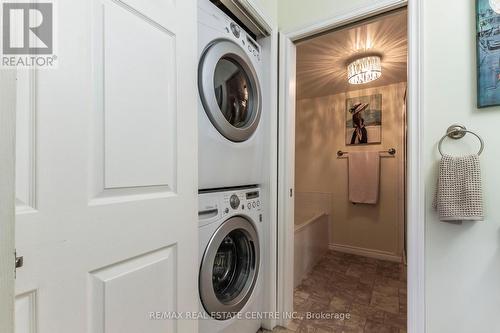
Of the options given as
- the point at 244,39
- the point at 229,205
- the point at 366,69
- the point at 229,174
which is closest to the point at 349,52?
the point at 366,69

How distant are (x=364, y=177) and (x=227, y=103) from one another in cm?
226

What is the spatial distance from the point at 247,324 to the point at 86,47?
57.1 inches

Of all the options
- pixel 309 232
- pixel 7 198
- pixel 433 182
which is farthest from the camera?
pixel 309 232

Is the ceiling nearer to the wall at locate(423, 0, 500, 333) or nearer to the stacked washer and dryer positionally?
the wall at locate(423, 0, 500, 333)

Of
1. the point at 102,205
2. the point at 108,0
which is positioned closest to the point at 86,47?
the point at 108,0

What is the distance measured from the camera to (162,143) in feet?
2.50

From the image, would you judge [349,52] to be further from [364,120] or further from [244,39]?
[244,39]

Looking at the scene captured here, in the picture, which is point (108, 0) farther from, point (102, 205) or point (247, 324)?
point (247, 324)

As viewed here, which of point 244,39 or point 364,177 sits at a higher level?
point 244,39

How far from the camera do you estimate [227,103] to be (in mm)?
1220

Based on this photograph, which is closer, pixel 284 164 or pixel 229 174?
pixel 229 174

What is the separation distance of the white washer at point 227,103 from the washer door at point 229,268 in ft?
0.82

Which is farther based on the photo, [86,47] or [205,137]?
[205,137]

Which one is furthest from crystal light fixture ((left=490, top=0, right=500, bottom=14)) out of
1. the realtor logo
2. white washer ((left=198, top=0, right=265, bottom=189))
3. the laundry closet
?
the realtor logo
